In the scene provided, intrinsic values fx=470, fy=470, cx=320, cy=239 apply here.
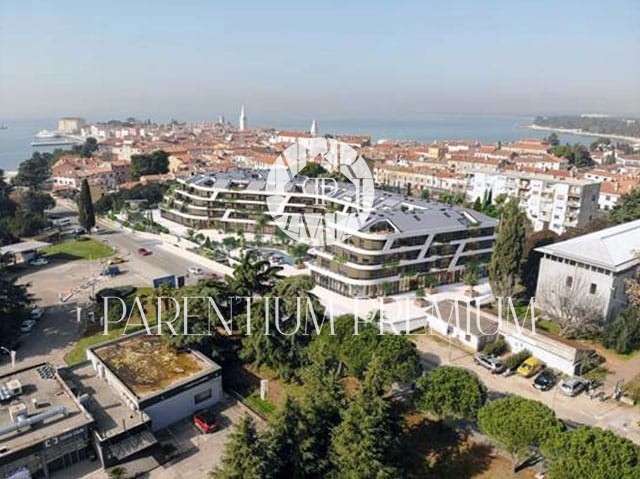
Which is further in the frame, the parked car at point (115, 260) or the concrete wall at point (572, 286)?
the parked car at point (115, 260)

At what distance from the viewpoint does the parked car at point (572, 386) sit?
23344 mm

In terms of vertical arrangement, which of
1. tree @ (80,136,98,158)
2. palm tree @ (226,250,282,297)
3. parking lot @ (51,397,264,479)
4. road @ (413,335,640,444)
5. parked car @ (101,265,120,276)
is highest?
tree @ (80,136,98,158)

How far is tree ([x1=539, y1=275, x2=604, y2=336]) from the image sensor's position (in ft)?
94.0

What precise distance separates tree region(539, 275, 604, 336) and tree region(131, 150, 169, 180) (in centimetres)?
7326

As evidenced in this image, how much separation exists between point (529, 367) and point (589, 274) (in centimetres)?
860

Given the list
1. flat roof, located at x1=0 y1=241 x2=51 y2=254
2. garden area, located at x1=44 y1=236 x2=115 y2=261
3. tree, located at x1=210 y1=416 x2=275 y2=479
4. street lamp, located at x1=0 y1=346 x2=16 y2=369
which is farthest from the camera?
garden area, located at x1=44 y1=236 x2=115 y2=261

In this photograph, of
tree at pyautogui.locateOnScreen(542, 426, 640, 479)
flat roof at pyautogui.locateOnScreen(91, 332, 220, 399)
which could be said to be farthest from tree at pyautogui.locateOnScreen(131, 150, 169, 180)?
tree at pyautogui.locateOnScreen(542, 426, 640, 479)

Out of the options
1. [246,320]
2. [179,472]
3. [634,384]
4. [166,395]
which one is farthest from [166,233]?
[634,384]

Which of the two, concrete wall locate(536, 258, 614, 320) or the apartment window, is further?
concrete wall locate(536, 258, 614, 320)

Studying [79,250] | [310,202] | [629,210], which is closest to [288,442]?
[310,202]

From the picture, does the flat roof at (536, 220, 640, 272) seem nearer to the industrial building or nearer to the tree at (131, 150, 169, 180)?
the industrial building

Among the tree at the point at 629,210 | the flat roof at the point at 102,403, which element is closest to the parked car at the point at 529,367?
the flat roof at the point at 102,403

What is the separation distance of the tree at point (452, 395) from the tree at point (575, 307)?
502 inches

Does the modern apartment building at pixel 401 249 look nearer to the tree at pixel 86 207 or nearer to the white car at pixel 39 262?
the white car at pixel 39 262
